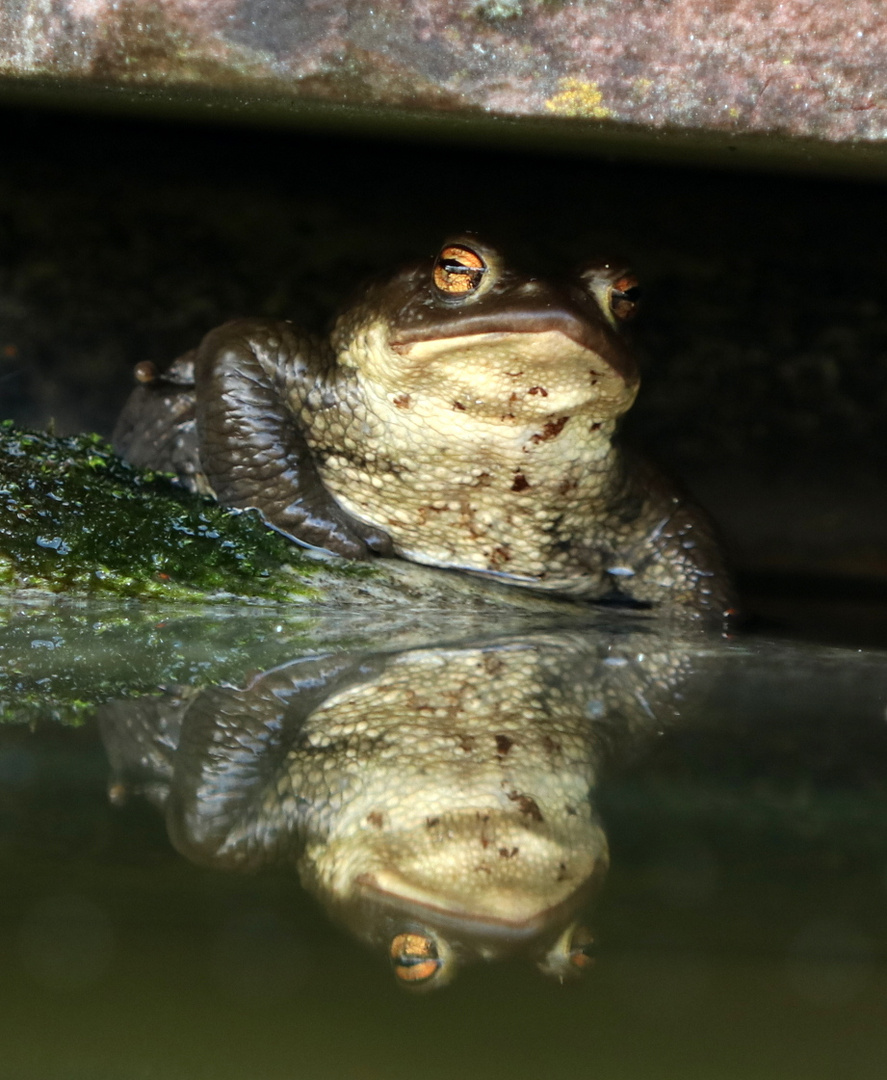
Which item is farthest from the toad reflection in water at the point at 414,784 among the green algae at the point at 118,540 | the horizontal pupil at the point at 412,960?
the green algae at the point at 118,540

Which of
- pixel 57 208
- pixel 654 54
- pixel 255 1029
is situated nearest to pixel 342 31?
pixel 654 54

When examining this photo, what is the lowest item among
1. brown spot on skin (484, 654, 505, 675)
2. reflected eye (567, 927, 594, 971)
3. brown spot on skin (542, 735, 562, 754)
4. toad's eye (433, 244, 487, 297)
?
reflected eye (567, 927, 594, 971)

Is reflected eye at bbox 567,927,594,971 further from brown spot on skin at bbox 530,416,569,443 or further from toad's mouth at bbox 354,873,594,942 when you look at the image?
brown spot on skin at bbox 530,416,569,443

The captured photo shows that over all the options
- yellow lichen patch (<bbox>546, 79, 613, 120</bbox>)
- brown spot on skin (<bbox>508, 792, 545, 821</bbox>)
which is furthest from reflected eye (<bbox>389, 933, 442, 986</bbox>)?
yellow lichen patch (<bbox>546, 79, 613, 120</bbox>)

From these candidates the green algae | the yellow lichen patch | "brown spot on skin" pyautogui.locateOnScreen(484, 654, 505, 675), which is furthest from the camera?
the green algae

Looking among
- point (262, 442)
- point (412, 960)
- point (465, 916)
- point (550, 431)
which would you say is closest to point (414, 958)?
point (412, 960)

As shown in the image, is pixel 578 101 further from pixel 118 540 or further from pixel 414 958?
pixel 414 958

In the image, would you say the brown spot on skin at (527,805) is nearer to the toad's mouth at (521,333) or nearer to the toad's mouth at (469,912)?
the toad's mouth at (469,912)

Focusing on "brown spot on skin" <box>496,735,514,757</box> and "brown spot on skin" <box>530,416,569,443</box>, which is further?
"brown spot on skin" <box>530,416,569,443</box>

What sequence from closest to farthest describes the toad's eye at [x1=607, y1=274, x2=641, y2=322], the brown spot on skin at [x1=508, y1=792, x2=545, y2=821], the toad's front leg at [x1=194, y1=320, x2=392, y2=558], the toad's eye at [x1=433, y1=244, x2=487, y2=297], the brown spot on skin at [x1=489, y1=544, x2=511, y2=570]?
the brown spot on skin at [x1=508, y1=792, x2=545, y2=821]
the toad's eye at [x1=433, y1=244, x2=487, y2=297]
the toad's eye at [x1=607, y1=274, x2=641, y2=322]
the toad's front leg at [x1=194, y1=320, x2=392, y2=558]
the brown spot on skin at [x1=489, y1=544, x2=511, y2=570]
